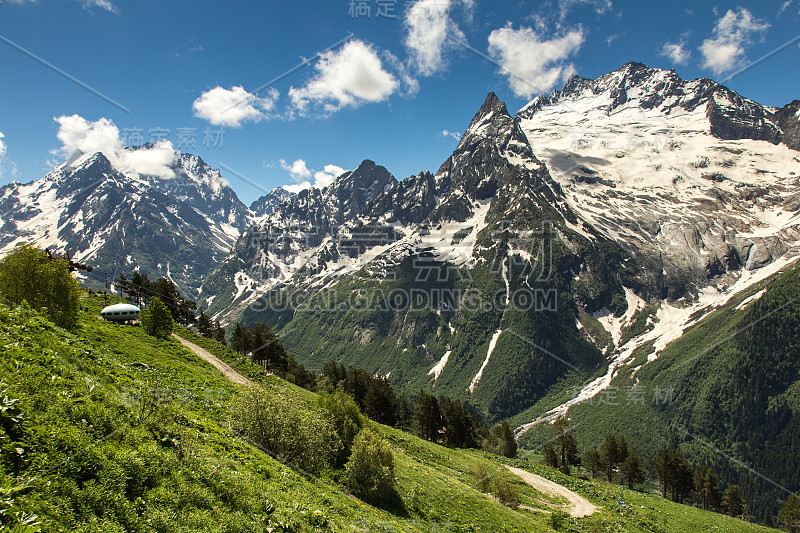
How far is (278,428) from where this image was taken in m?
28.0

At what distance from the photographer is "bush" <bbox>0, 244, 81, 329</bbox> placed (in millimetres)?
38562

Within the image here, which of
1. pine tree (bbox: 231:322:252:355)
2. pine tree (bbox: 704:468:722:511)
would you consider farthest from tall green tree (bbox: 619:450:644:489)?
pine tree (bbox: 231:322:252:355)

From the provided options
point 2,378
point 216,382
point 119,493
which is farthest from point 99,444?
point 216,382

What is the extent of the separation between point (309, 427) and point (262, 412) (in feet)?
13.8

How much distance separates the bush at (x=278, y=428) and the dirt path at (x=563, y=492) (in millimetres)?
37697

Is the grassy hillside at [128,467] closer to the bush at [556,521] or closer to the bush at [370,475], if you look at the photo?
the bush at [370,475]

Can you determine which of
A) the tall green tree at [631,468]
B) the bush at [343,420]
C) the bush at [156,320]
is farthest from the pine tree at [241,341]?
the tall green tree at [631,468]

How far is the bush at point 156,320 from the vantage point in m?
58.8

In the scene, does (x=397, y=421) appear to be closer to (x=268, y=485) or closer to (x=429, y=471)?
(x=429, y=471)

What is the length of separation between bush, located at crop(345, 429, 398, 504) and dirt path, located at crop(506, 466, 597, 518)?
30127mm

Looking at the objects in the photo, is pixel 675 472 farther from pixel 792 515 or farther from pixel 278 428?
pixel 278 428

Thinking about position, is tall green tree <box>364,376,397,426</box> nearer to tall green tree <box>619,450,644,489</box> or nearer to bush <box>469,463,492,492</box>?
bush <box>469,463,492,492</box>

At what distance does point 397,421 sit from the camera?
10369cm

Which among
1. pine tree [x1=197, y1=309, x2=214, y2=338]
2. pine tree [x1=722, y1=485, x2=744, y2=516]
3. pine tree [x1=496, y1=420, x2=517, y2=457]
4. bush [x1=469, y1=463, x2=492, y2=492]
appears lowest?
pine tree [x1=722, y1=485, x2=744, y2=516]
